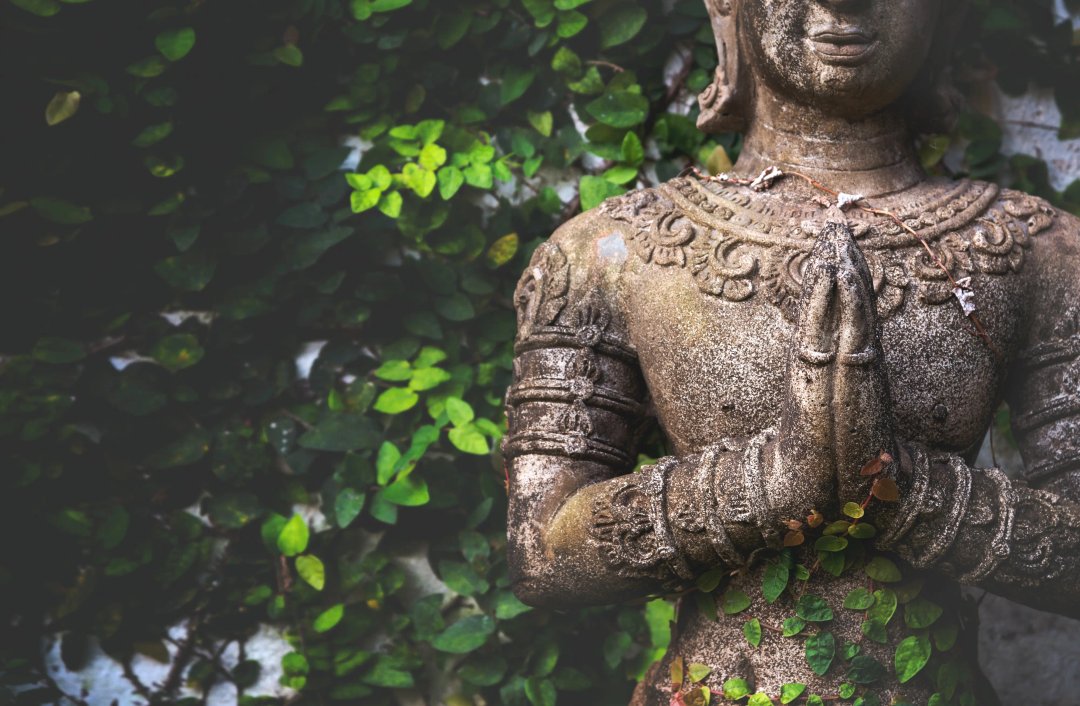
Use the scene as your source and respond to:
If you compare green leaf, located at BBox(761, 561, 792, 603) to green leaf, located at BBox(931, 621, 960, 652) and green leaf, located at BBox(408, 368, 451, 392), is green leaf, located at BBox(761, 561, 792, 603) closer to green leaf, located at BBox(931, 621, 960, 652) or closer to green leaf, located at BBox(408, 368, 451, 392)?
green leaf, located at BBox(931, 621, 960, 652)

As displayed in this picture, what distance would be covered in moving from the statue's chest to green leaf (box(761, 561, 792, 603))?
0.85 ft

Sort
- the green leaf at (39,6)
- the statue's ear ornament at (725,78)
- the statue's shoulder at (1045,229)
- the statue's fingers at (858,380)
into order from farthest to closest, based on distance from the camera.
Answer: the green leaf at (39,6) < the statue's ear ornament at (725,78) < the statue's shoulder at (1045,229) < the statue's fingers at (858,380)

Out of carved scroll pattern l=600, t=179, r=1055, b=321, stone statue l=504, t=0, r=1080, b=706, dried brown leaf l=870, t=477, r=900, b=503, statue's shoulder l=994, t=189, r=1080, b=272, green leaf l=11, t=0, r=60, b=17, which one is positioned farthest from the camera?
green leaf l=11, t=0, r=60, b=17

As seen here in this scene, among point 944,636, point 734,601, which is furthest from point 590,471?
point 944,636

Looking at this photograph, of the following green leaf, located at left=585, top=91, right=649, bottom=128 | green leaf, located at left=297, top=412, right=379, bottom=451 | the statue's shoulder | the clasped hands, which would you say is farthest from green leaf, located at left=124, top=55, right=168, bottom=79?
the statue's shoulder

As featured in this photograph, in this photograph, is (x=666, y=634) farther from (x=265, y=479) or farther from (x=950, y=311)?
(x=950, y=311)

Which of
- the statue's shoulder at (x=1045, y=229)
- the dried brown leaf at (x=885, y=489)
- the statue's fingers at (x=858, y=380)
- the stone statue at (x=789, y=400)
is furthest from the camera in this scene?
the statue's shoulder at (x=1045, y=229)

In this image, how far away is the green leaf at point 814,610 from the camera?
2855 mm

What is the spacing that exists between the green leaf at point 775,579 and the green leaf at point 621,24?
164 cm

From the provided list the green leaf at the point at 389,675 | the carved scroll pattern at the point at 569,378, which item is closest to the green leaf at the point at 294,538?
the green leaf at the point at 389,675

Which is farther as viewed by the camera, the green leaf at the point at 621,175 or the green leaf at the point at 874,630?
the green leaf at the point at 621,175

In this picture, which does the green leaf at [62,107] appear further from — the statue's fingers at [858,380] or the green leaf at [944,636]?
the green leaf at [944,636]

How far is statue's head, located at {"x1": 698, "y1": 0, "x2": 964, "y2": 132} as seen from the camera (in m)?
2.90

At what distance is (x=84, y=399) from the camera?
3.92 meters
